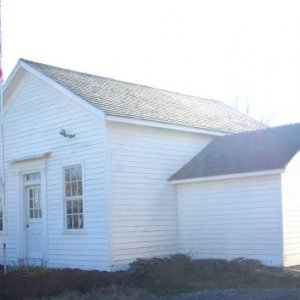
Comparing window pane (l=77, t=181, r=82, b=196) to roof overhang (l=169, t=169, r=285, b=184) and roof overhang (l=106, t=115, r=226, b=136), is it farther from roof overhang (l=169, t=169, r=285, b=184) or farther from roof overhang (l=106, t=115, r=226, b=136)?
roof overhang (l=169, t=169, r=285, b=184)

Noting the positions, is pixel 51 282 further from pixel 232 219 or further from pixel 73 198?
pixel 232 219

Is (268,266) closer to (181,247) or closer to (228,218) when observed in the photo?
(228,218)

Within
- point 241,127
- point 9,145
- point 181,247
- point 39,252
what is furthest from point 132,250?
point 241,127

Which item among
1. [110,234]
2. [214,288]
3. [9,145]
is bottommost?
[214,288]

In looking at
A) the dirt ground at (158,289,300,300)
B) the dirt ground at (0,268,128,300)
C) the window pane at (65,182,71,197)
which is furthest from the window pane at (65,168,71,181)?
the dirt ground at (158,289,300,300)

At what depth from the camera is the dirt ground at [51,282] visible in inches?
494

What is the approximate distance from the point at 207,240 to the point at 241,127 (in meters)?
5.73

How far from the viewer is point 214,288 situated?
12211mm

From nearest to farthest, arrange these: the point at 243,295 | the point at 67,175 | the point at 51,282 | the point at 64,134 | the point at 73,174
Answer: the point at 243,295, the point at 51,282, the point at 64,134, the point at 73,174, the point at 67,175

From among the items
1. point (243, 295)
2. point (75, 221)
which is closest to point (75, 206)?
point (75, 221)

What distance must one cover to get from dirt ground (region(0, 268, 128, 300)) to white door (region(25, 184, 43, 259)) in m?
2.33

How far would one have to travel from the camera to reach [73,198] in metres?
16.5

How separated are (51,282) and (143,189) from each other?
13.5 ft

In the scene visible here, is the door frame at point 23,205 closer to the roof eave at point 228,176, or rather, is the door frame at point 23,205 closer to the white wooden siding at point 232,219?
the roof eave at point 228,176
